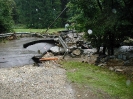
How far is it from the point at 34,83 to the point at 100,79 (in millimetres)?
3637

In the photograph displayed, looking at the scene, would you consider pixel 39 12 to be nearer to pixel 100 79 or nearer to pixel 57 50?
pixel 57 50

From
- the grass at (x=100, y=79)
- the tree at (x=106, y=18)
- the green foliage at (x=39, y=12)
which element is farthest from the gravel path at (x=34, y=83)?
the green foliage at (x=39, y=12)

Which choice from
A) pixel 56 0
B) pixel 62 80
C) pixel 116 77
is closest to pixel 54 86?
pixel 62 80

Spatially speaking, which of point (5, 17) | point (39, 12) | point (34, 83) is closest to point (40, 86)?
point (34, 83)

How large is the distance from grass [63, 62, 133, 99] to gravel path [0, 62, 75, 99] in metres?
0.75

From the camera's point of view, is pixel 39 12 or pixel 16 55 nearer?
pixel 16 55

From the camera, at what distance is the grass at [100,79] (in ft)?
35.3

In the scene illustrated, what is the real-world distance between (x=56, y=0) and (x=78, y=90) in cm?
4756

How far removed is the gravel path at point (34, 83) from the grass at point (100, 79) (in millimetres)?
755

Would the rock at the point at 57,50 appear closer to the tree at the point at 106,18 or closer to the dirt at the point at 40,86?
the tree at the point at 106,18

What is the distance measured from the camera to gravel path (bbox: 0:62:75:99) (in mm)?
10234

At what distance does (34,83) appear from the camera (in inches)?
463

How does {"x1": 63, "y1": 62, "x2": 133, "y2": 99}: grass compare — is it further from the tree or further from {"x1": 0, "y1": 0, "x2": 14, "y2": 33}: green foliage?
{"x1": 0, "y1": 0, "x2": 14, "y2": 33}: green foliage

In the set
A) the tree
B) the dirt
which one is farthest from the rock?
the dirt
